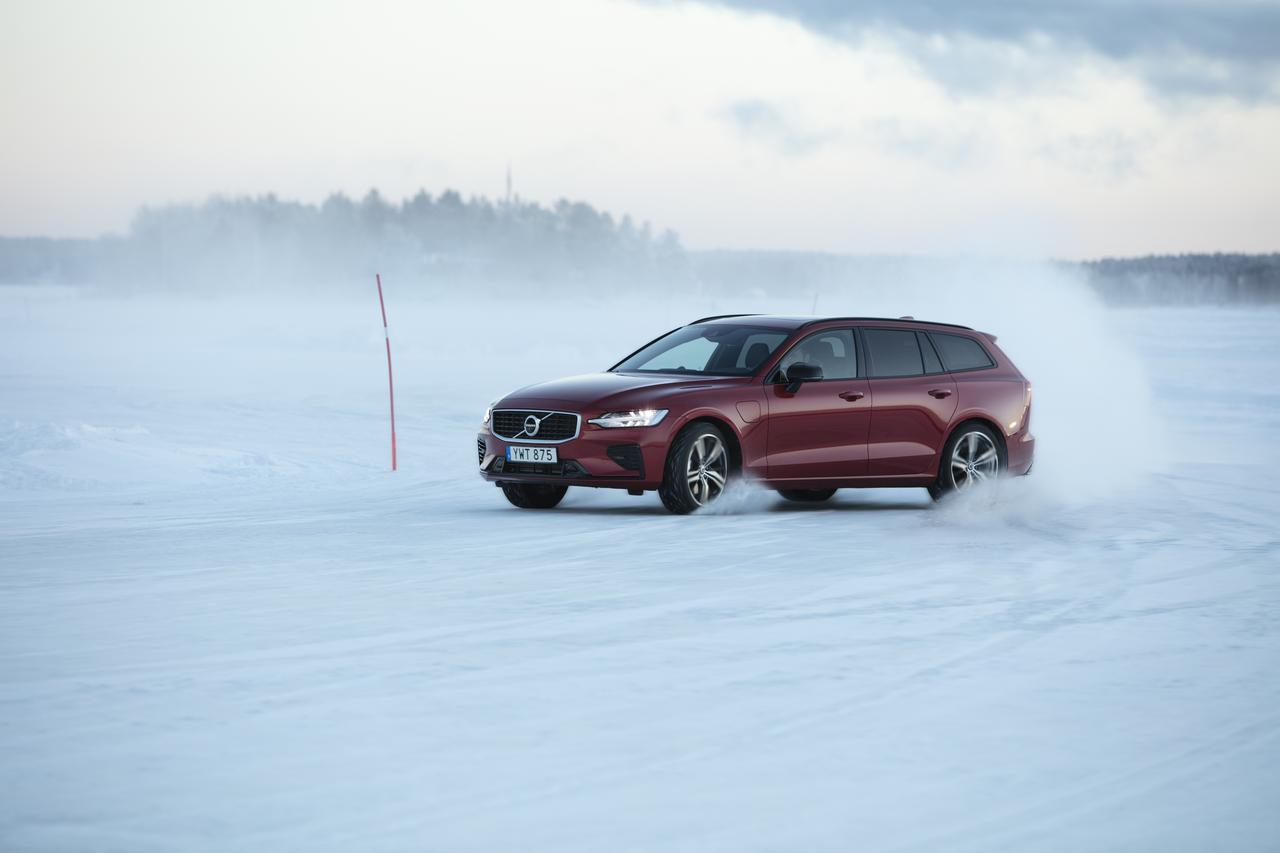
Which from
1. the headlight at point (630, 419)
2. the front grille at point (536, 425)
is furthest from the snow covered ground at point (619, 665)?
the headlight at point (630, 419)

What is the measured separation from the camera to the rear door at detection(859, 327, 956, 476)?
47.8 feet

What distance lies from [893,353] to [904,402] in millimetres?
492

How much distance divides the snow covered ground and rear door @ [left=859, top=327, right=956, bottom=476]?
1.64 ft

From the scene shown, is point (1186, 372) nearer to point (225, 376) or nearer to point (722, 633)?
point (225, 376)

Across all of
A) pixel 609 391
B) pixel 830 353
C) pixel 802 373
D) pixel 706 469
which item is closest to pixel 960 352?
pixel 830 353

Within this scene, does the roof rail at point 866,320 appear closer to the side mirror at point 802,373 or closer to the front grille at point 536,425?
the side mirror at point 802,373

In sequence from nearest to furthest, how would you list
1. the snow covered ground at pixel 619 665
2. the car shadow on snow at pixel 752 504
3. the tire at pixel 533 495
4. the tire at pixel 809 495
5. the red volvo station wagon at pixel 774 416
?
1. the snow covered ground at pixel 619 665
2. the red volvo station wagon at pixel 774 416
3. the car shadow on snow at pixel 752 504
4. the tire at pixel 533 495
5. the tire at pixel 809 495

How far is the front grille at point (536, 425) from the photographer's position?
44.1 ft

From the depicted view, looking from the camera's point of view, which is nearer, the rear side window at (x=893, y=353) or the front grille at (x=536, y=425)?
the front grille at (x=536, y=425)

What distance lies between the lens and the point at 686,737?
620 cm

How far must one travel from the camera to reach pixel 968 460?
50.0ft

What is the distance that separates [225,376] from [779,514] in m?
32.9

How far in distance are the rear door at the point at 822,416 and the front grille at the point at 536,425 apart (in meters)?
1.69

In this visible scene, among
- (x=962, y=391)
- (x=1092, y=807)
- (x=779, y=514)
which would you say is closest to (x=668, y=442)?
(x=779, y=514)
